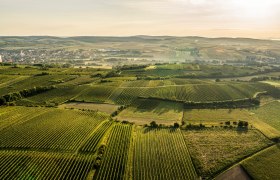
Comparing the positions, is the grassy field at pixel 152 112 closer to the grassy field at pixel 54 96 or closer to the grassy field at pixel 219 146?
the grassy field at pixel 219 146

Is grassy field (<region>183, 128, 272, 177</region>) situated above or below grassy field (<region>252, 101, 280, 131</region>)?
below

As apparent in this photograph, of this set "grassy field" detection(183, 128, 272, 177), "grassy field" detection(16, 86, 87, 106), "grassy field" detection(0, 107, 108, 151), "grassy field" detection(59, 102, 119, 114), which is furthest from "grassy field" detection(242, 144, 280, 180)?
"grassy field" detection(16, 86, 87, 106)

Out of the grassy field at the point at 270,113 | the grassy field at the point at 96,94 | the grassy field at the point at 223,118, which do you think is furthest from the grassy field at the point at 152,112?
the grassy field at the point at 270,113

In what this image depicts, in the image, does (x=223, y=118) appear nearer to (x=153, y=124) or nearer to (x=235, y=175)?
(x=153, y=124)

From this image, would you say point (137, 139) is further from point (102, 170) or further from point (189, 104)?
point (189, 104)

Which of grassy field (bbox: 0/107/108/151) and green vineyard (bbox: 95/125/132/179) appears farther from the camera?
grassy field (bbox: 0/107/108/151)

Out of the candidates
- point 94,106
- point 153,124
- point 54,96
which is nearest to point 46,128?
point 94,106

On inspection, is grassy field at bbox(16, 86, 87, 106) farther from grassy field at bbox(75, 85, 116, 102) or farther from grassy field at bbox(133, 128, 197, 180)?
grassy field at bbox(133, 128, 197, 180)
